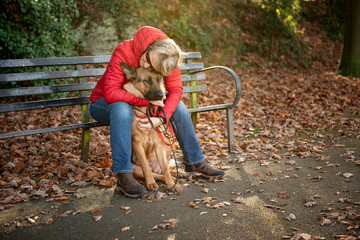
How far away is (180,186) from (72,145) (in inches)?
82.2

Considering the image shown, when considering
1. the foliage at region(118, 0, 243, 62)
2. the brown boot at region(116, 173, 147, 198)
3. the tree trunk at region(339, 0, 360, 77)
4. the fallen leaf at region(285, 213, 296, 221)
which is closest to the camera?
the fallen leaf at region(285, 213, 296, 221)

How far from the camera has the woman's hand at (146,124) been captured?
3.24 meters

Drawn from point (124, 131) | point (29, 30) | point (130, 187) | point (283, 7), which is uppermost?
point (283, 7)

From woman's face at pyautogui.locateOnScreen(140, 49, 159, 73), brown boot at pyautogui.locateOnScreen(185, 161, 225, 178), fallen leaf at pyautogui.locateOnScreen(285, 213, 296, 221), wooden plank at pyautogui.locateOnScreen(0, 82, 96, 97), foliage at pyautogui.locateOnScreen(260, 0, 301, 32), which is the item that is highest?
foliage at pyautogui.locateOnScreen(260, 0, 301, 32)

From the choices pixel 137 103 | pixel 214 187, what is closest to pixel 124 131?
pixel 137 103

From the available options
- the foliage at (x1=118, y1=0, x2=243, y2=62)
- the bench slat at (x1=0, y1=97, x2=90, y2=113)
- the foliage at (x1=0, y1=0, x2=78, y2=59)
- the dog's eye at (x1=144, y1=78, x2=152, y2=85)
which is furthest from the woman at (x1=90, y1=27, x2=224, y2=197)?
the foliage at (x1=118, y1=0, x2=243, y2=62)

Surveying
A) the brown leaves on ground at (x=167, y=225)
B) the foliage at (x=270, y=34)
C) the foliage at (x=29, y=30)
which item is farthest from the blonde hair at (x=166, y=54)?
the foliage at (x=270, y=34)

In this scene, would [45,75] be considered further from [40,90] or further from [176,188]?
[176,188]

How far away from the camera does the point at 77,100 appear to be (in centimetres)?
384

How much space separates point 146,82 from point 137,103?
9.5 inches

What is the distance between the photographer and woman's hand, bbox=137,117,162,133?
324 centimetres

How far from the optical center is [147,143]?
337 cm

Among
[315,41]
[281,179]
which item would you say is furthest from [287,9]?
[281,179]

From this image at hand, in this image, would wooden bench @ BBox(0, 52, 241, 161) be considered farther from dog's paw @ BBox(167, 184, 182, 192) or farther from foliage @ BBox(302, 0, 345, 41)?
foliage @ BBox(302, 0, 345, 41)
